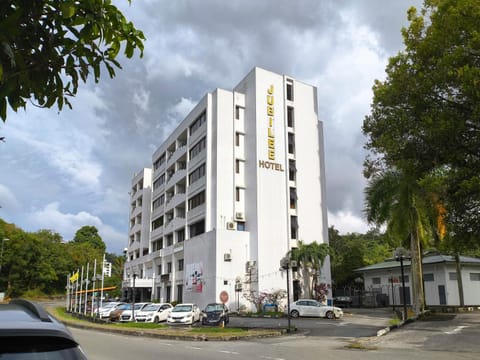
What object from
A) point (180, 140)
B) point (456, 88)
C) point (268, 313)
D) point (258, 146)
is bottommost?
point (268, 313)

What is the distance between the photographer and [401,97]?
60.1 ft

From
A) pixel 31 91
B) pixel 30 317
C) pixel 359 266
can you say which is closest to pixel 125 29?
pixel 31 91

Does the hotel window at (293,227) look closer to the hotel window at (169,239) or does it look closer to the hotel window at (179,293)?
the hotel window at (179,293)

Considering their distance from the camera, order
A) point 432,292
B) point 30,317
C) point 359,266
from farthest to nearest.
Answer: point 359,266, point 432,292, point 30,317

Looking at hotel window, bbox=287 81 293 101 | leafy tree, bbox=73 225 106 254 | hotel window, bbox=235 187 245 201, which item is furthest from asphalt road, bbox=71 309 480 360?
leafy tree, bbox=73 225 106 254

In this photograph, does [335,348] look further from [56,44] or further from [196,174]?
[196,174]

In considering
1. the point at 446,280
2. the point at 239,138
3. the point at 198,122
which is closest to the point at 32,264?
the point at 198,122

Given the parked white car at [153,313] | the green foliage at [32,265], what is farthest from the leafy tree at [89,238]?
the parked white car at [153,313]

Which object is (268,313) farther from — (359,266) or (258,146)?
(359,266)

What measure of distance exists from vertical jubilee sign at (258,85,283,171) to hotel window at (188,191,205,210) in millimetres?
7380

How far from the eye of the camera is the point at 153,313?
3419cm

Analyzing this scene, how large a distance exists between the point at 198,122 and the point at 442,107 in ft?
129

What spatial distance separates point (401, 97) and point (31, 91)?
1623cm

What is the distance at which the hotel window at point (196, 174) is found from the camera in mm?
50556
